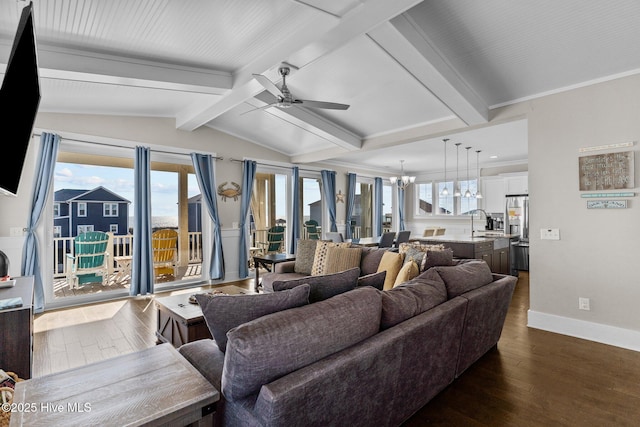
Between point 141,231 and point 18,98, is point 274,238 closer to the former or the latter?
point 141,231

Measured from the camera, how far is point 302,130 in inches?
219

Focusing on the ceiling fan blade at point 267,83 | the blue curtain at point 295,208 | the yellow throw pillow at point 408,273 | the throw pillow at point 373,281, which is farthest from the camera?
the blue curtain at point 295,208

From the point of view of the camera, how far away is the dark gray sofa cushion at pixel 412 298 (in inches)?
71.1

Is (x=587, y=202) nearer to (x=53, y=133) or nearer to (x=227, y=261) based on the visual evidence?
(x=227, y=261)

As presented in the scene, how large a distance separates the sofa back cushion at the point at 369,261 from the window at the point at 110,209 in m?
4.30

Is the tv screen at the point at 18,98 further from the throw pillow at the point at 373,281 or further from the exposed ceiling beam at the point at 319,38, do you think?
the throw pillow at the point at 373,281

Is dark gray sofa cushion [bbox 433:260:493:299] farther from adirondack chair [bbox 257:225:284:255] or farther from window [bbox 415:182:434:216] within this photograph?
window [bbox 415:182:434:216]

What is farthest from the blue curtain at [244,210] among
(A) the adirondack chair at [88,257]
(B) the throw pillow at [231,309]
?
(B) the throw pillow at [231,309]

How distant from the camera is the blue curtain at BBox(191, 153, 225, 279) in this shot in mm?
5625

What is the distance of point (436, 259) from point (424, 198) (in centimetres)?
745

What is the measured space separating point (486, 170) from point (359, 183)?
3336mm

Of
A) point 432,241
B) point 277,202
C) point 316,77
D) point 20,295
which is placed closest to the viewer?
point 20,295

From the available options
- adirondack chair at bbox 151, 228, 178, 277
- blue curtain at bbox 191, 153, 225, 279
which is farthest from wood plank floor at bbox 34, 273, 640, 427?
blue curtain at bbox 191, 153, 225, 279

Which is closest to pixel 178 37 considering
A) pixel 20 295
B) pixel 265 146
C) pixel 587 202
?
A: pixel 20 295
